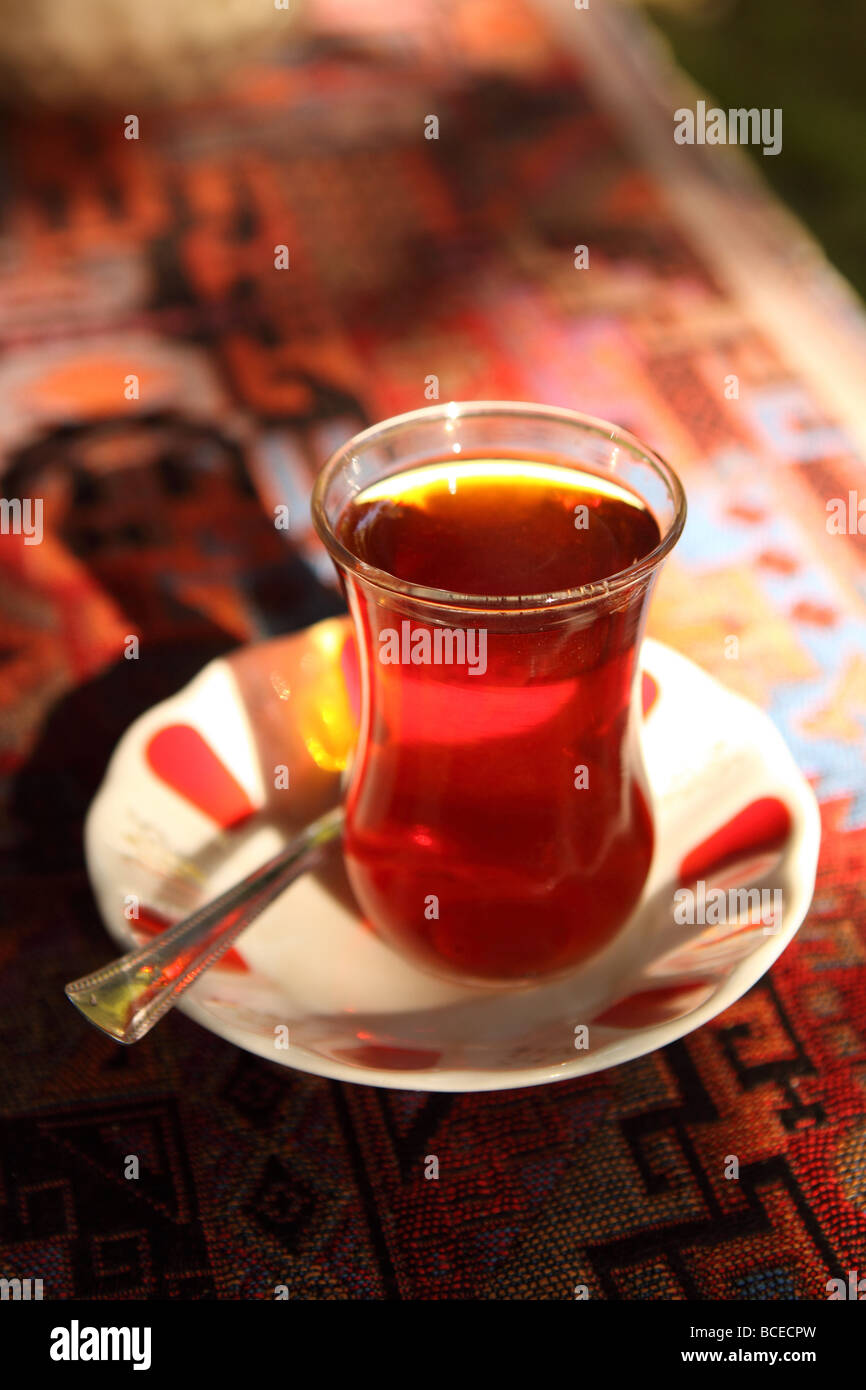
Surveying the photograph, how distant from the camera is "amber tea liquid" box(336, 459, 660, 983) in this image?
14.7 inches

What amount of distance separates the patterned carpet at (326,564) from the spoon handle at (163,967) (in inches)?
1.6

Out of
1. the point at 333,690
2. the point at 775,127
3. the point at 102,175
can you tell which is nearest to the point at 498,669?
the point at 333,690

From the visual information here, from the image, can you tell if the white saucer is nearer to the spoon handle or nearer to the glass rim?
the spoon handle

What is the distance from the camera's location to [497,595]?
1.21ft

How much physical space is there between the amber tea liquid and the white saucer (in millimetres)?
17

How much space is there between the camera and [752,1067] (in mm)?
416
